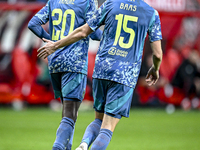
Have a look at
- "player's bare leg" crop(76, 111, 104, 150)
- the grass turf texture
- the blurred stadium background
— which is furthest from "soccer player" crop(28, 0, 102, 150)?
the blurred stadium background

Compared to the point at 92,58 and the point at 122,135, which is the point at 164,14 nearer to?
the point at 92,58

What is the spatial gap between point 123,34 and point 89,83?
29.7 ft

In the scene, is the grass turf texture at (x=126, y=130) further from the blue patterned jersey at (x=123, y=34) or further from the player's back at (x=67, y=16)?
the blue patterned jersey at (x=123, y=34)

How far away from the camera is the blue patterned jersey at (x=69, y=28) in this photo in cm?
499

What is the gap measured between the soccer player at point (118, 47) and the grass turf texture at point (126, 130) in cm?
244

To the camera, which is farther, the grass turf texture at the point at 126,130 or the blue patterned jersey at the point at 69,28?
the grass turf texture at the point at 126,130

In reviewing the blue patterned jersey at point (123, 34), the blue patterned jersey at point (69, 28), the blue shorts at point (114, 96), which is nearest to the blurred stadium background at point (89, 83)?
the blue patterned jersey at point (69, 28)

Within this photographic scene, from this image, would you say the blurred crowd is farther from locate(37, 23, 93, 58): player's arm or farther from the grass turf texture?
locate(37, 23, 93, 58): player's arm

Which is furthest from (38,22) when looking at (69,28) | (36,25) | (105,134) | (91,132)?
(105,134)

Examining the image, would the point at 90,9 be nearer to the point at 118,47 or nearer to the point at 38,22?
the point at 38,22

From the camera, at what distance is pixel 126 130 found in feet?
30.7

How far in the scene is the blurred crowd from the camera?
42.5 ft

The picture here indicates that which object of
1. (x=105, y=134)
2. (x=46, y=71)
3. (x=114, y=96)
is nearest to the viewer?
(x=105, y=134)

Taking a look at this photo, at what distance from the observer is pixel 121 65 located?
175 inches
